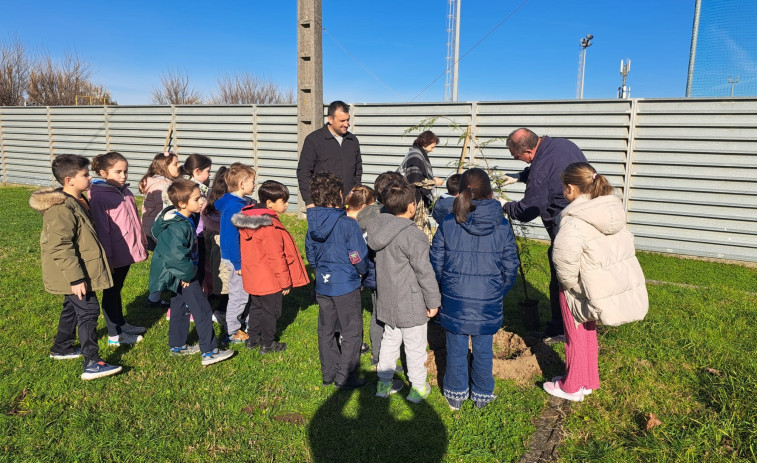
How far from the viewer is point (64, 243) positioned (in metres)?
3.60

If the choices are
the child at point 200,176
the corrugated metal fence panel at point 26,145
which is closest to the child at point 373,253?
the child at point 200,176

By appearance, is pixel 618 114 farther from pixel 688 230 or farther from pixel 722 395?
pixel 722 395

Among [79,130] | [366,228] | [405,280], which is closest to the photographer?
[405,280]

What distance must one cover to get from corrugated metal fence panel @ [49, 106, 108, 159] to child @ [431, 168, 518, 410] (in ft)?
44.6

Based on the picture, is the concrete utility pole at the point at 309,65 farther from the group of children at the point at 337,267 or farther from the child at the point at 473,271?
the child at the point at 473,271

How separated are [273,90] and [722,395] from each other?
1227 inches

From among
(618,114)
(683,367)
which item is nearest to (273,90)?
(618,114)

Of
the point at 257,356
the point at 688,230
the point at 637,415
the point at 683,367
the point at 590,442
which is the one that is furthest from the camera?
the point at 688,230

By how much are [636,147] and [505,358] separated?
18.1 feet

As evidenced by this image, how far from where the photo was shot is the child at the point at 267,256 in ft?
13.4

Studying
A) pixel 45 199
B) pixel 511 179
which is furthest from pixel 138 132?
pixel 511 179

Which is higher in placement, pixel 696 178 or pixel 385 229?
pixel 696 178

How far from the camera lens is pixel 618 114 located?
26.5 feet

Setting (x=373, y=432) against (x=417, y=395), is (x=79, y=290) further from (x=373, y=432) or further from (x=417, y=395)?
(x=417, y=395)
